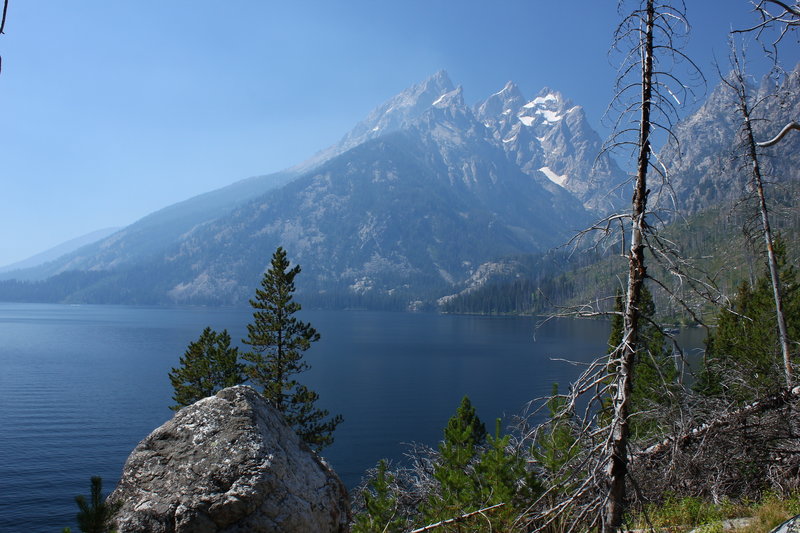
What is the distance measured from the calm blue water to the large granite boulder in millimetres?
21197

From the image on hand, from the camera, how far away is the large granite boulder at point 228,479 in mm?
6492

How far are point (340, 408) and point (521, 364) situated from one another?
141 feet

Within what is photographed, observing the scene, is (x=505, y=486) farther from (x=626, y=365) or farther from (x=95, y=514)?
(x=95, y=514)

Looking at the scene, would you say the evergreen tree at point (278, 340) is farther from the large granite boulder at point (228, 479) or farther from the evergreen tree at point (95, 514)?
the evergreen tree at point (95, 514)

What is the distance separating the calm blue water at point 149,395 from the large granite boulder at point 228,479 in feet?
69.5

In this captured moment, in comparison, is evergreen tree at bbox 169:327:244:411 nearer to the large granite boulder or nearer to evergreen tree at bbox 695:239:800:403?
the large granite boulder

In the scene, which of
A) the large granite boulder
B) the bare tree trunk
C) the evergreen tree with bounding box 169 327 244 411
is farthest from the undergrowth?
the evergreen tree with bounding box 169 327 244 411

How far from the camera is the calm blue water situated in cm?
3862

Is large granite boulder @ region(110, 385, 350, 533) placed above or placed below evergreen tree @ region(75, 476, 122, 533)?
below

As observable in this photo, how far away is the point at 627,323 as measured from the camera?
652cm

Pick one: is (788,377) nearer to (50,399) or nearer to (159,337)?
(50,399)

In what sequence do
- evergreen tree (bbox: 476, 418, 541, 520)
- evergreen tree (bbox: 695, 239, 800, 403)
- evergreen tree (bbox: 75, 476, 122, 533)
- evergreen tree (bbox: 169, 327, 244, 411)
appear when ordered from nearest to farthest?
1. evergreen tree (bbox: 75, 476, 122, 533)
2. evergreen tree (bbox: 476, 418, 541, 520)
3. evergreen tree (bbox: 695, 239, 800, 403)
4. evergreen tree (bbox: 169, 327, 244, 411)

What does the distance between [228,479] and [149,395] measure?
65835 millimetres

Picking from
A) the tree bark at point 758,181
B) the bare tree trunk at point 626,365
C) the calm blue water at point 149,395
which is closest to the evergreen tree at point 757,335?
the tree bark at point 758,181
